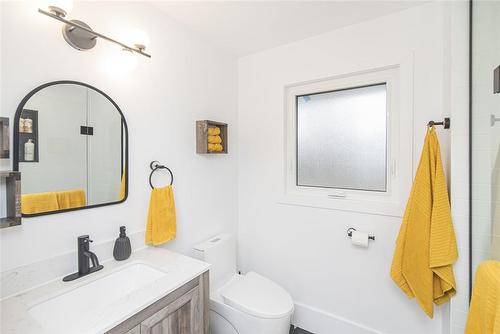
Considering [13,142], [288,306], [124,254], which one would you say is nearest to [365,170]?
[288,306]

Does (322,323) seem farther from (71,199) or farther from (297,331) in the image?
(71,199)

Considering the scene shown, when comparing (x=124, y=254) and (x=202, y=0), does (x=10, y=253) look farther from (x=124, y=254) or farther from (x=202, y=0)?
(x=202, y=0)

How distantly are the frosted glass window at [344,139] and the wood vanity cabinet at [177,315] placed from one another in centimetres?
125

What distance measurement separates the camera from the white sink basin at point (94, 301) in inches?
34.8

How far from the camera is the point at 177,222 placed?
5.83 ft

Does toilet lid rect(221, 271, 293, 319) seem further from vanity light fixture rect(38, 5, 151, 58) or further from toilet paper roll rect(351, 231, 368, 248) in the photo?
vanity light fixture rect(38, 5, 151, 58)

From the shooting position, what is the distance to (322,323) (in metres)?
1.94

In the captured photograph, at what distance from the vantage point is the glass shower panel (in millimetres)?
1000

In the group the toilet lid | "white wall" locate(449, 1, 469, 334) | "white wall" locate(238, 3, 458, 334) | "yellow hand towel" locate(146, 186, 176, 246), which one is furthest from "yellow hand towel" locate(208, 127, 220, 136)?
"white wall" locate(449, 1, 469, 334)

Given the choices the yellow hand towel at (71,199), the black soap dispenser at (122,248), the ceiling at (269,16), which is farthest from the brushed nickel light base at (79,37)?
the black soap dispenser at (122,248)

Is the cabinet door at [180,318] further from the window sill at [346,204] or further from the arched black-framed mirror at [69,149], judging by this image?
the window sill at [346,204]

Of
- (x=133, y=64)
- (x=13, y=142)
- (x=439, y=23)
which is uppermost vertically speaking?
(x=439, y=23)

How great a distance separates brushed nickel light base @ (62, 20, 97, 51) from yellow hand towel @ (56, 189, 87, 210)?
0.73 m

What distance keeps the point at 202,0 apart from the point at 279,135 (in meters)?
1.15
